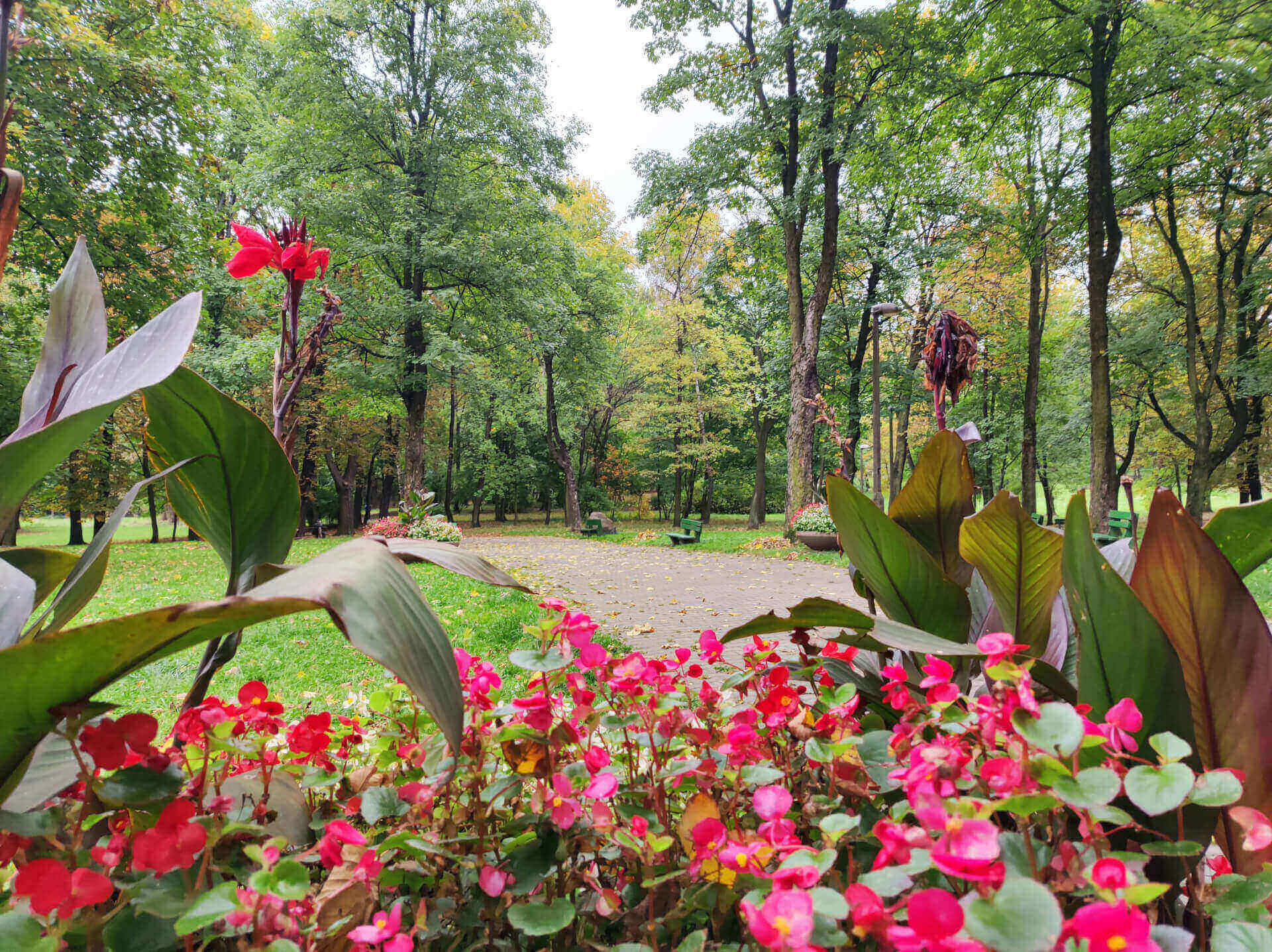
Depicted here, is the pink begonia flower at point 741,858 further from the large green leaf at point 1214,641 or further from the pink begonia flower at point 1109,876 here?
the large green leaf at point 1214,641

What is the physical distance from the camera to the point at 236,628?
0.53m

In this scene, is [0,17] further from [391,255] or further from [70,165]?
[391,255]

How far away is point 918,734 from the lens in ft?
2.24

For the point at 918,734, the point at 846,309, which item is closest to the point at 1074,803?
the point at 918,734

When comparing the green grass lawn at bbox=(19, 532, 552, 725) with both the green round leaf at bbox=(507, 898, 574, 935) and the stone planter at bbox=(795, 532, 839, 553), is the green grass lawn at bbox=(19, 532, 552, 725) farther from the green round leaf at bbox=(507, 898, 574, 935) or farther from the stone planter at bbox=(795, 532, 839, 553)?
the stone planter at bbox=(795, 532, 839, 553)

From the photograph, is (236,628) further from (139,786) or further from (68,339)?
(68,339)

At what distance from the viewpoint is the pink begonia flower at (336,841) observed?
54cm

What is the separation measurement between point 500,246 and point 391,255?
90.2 inches

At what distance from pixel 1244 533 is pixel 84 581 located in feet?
5.11

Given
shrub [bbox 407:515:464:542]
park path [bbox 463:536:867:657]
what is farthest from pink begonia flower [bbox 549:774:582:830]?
shrub [bbox 407:515:464:542]

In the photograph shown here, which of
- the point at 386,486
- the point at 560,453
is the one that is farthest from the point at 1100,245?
the point at 386,486

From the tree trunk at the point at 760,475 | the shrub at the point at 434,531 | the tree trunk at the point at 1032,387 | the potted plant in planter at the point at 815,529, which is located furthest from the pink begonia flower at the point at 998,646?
the tree trunk at the point at 760,475

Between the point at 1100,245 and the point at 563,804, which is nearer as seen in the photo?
the point at 563,804

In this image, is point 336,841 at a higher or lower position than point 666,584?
higher
